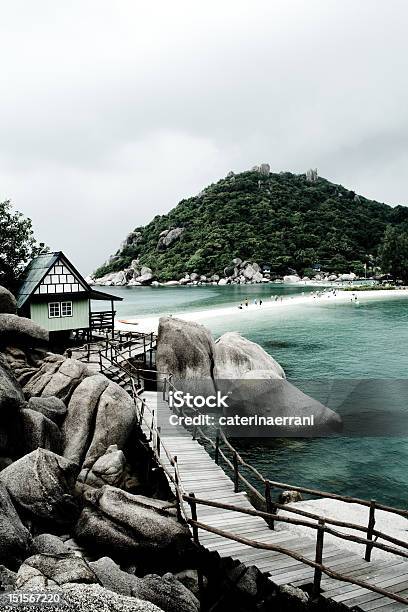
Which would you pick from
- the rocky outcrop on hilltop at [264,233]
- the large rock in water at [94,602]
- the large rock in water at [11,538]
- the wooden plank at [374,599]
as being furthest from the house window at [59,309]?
the rocky outcrop on hilltop at [264,233]

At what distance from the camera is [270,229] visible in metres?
159

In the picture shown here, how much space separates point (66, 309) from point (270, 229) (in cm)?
13485

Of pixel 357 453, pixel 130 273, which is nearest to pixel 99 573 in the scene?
pixel 357 453

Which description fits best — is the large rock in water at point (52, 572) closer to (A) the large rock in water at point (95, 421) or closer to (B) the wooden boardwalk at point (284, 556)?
(B) the wooden boardwalk at point (284, 556)

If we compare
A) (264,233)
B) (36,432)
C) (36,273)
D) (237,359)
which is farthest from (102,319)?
(264,233)

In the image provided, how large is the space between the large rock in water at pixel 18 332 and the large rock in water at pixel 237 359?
10865 mm

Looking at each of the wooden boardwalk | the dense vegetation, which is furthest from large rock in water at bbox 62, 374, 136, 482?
the dense vegetation

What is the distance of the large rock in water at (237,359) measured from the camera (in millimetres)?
27844

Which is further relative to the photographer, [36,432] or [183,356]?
[183,356]

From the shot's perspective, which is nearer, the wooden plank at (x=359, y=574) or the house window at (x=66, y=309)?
the wooden plank at (x=359, y=574)

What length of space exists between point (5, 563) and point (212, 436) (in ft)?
48.2

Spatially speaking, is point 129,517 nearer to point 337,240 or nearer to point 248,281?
point 248,281

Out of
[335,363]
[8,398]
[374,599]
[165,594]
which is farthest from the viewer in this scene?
[335,363]

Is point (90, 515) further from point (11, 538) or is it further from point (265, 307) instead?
point (265, 307)
